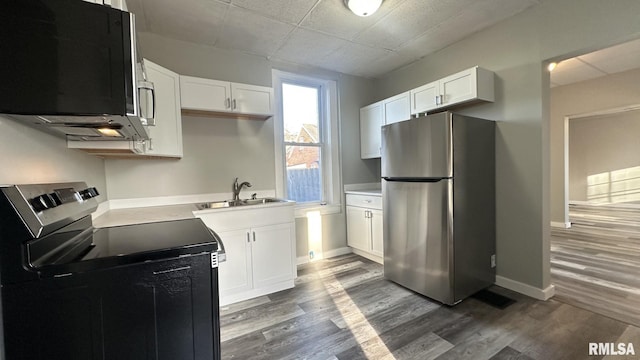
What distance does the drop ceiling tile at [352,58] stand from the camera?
10.0 ft

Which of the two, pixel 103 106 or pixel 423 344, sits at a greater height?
pixel 103 106

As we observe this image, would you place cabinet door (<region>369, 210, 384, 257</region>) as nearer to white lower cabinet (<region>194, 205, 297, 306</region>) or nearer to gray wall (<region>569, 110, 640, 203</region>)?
white lower cabinet (<region>194, 205, 297, 306</region>)

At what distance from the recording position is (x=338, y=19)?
243 cm

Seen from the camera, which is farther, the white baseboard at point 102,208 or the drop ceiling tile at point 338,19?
the drop ceiling tile at point 338,19

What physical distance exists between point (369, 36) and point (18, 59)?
266 cm

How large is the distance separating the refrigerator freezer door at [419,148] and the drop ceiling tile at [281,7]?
1329mm

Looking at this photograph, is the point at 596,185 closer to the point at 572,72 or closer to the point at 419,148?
the point at 572,72

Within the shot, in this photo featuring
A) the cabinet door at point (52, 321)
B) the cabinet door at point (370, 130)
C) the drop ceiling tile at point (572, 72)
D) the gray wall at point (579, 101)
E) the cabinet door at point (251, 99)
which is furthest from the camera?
the gray wall at point (579, 101)

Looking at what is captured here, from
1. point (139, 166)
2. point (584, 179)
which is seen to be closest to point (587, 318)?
point (139, 166)

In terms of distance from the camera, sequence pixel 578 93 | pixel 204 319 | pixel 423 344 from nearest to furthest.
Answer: pixel 204 319 → pixel 423 344 → pixel 578 93

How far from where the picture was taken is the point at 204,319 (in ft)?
3.53

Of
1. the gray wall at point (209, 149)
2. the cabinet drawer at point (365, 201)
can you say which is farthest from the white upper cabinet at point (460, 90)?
the gray wall at point (209, 149)

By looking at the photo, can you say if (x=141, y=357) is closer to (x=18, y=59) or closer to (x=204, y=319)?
(x=204, y=319)

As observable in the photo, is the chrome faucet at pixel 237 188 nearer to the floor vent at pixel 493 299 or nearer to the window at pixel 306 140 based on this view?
the window at pixel 306 140
